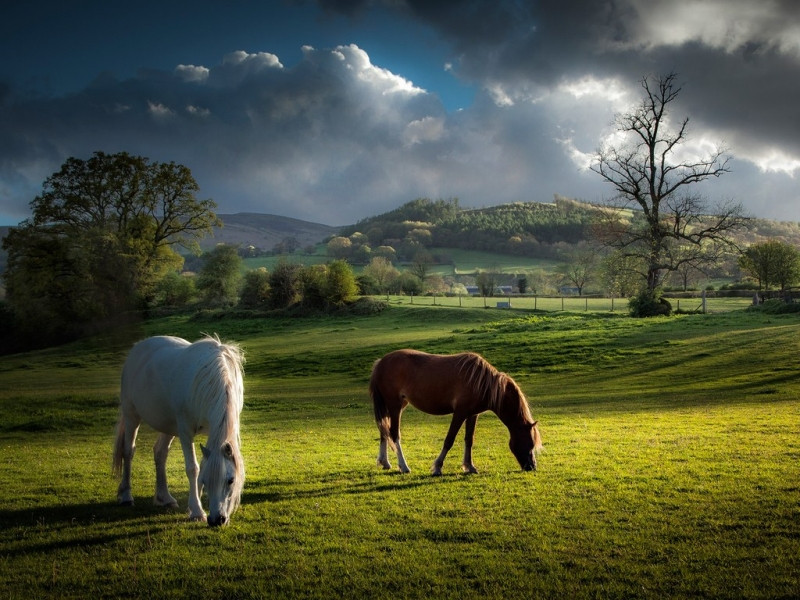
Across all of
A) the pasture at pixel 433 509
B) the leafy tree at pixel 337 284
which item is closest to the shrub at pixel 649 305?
the pasture at pixel 433 509

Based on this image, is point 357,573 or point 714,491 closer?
point 357,573

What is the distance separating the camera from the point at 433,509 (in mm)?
6727

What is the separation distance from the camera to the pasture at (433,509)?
4793mm

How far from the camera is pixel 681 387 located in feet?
62.3

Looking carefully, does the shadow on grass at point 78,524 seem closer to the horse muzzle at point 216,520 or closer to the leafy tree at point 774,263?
the horse muzzle at point 216,520

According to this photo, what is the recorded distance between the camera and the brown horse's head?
845cm

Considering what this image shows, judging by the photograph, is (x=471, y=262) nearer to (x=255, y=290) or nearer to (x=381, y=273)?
(x=381, y=273)

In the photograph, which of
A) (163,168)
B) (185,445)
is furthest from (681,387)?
(163,168)

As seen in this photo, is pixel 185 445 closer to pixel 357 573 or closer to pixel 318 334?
pixel 357 573

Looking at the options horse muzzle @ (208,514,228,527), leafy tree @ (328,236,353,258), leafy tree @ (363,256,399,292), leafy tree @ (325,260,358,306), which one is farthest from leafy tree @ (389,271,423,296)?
horse muzzle @ (208,514,228,527)

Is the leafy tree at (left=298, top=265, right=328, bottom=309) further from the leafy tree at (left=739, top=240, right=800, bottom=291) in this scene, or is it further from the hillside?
the hillside

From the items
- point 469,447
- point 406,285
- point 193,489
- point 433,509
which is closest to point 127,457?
point 193,489

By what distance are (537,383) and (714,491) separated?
14.8m

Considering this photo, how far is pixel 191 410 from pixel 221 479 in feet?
3.69
